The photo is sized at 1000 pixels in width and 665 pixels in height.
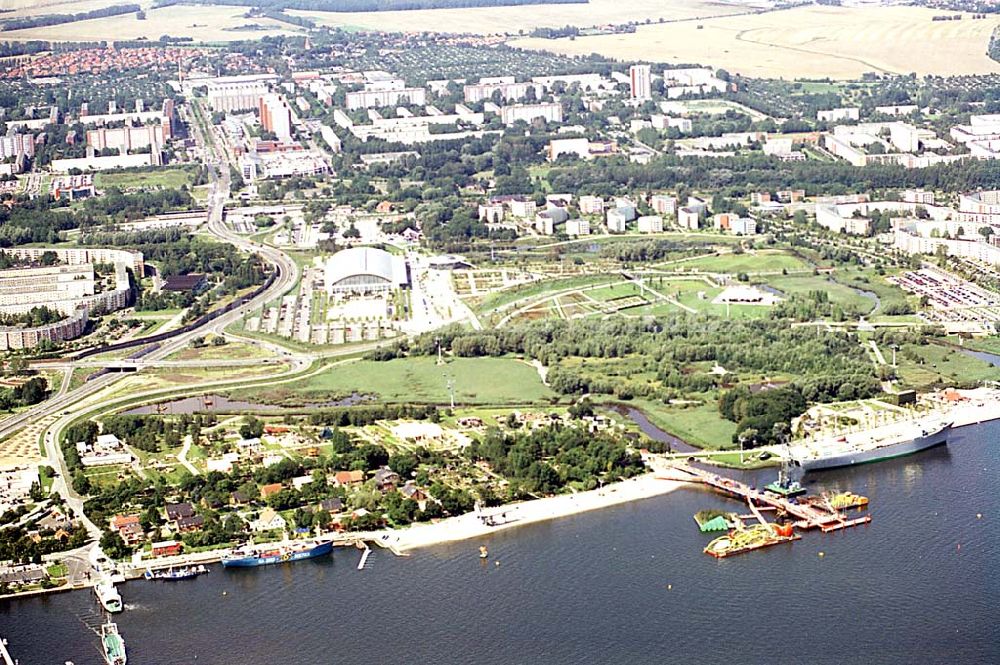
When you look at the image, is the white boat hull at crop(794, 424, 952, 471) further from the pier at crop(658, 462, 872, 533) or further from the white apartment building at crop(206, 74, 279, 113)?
the white apartment building at crop(206, 74, 279, 113)

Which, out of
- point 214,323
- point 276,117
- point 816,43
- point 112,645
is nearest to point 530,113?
point 276,117

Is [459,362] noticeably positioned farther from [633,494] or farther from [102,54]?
[102,54]

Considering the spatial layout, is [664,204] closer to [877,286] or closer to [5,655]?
[877,286]

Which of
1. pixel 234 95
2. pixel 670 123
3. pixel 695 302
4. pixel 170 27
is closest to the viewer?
pixel 695 302

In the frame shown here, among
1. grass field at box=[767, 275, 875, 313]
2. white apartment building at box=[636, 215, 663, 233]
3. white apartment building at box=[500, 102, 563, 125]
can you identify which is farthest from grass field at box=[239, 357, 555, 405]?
white apartment building at box=[500, 102, 563, 125]

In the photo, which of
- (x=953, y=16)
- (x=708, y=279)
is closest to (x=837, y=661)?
(x=708, y=279)

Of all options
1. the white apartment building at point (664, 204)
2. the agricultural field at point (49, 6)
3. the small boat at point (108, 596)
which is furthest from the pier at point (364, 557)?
the agricultural field at point (49, 6)

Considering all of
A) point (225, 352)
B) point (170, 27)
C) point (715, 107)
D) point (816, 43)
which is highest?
point (170, 27)
